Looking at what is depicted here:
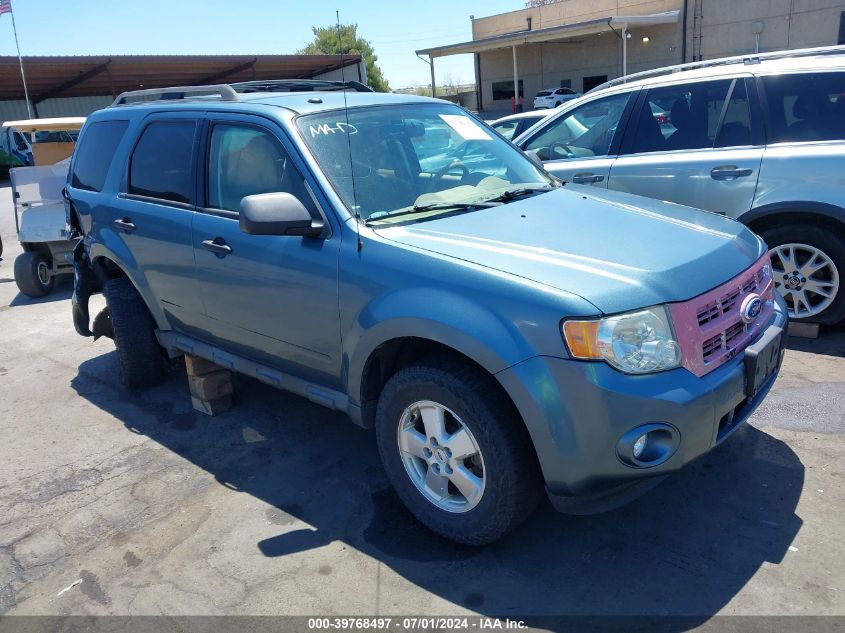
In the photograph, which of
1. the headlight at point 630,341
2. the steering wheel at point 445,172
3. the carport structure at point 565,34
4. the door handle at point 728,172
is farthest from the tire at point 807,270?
the carport structure at point 565,34

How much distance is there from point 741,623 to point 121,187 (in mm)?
4334

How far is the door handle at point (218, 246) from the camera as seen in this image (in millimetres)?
3806

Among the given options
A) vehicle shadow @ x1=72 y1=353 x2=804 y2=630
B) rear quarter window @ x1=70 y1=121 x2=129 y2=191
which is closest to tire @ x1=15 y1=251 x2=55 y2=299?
rear quarter window @ x1=70 y1=121 x2=129 y2=191

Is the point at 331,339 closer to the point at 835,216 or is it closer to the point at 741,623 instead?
the point at 741,623

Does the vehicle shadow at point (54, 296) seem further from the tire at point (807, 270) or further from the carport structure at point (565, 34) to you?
the carport structure at point (565, 34)

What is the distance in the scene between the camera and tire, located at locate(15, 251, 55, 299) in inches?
325

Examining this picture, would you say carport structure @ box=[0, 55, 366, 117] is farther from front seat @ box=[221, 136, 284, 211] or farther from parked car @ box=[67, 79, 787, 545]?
front seat @ box=[221, 136, 284, 211]

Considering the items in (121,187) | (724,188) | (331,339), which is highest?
(121,187)

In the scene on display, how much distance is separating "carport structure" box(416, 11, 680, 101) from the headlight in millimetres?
28562

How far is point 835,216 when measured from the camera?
15.8 feet

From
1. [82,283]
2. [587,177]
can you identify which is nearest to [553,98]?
[587,177]

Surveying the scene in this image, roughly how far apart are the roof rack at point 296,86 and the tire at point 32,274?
16.1ft

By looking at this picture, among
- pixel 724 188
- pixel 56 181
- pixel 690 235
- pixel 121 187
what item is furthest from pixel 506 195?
pixel 56 181

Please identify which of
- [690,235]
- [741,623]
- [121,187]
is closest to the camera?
[741,623]
